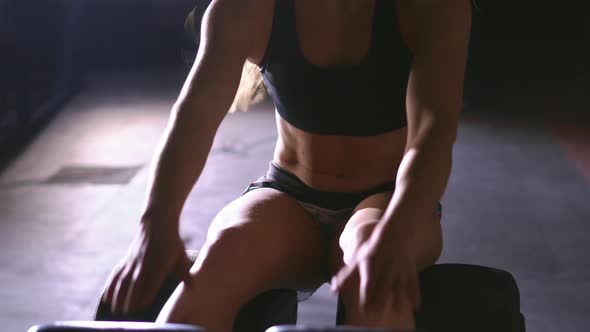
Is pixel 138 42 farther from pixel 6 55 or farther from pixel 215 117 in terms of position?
pixel 215 117

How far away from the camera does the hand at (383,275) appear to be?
63 centimetres

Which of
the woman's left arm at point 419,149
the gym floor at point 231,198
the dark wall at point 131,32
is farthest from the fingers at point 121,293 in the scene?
the dark wall at point 131,32

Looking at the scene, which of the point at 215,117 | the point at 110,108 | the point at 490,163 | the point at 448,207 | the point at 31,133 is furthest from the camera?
the point at 110,108

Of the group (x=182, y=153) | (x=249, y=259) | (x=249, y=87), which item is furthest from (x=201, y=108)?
(x=249, y=87)

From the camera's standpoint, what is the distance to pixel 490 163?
267cm

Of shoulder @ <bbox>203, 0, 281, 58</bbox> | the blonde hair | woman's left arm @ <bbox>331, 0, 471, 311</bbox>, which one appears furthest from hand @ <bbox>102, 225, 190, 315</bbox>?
the blonde hair

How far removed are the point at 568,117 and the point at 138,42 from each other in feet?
10.1

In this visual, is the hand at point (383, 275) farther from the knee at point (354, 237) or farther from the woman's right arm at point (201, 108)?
the woman's right arm at point (201, 108)

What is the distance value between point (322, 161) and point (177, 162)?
28 centimetres

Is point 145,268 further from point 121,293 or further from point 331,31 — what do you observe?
point 331,31

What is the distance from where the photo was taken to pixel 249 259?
78cm

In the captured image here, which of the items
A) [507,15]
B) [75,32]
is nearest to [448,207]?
[75,32]

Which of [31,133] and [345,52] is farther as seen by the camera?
[31,133]

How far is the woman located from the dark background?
7.02 ft
